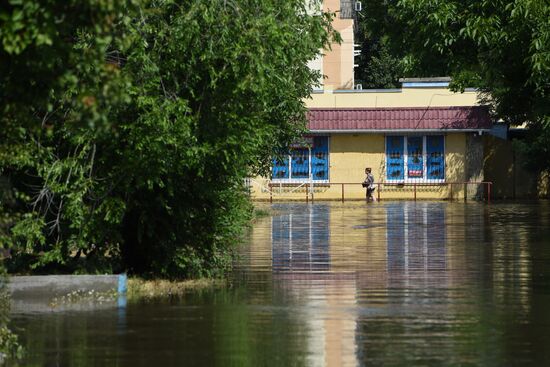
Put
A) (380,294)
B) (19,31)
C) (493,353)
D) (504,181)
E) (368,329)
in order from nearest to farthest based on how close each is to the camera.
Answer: (19,31)
(493,353)
(368,329)
(380,294)
(504,181)

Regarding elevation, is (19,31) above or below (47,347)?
above

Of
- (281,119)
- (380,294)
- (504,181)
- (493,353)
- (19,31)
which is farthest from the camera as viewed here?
(504,181)

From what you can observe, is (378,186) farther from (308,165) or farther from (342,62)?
(342,62)

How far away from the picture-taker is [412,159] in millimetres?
54719

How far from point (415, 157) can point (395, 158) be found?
2.93 ft

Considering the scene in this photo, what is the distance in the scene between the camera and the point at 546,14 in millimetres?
22266

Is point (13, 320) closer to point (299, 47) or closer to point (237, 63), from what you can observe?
point (237, 63)

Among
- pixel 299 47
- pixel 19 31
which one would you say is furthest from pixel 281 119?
pixel 19 31

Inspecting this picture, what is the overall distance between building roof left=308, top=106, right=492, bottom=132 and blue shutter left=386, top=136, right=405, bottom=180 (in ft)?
4.61

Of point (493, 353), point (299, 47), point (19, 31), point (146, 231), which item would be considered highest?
point (299, 47)

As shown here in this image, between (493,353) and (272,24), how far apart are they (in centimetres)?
593

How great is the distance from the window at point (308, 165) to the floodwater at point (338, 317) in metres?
28.0

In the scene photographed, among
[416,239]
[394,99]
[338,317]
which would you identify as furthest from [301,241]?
[394,99]

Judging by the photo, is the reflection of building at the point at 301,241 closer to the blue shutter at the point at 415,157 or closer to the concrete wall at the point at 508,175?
the blue shutter at the point at 415,157
